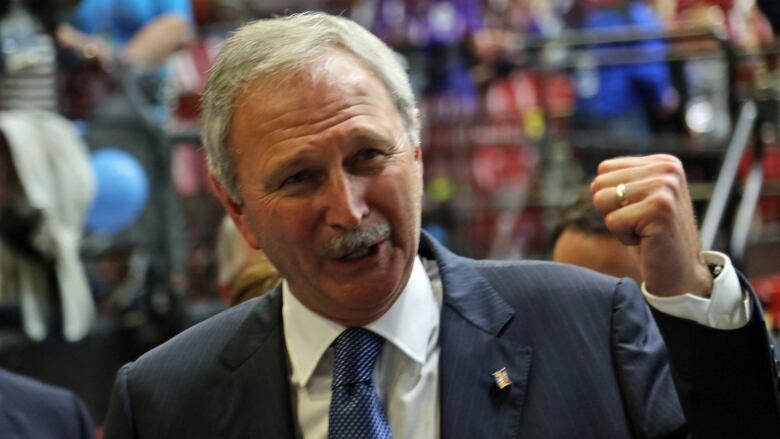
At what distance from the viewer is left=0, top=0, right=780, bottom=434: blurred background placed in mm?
4773

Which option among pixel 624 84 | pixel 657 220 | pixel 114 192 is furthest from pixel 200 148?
pixel 624 84

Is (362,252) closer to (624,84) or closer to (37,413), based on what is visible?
(37,413)

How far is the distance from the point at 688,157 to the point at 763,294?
6.46 feet

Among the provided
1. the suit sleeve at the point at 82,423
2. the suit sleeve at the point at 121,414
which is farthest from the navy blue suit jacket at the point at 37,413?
the suit sleeve at the point at 121,414

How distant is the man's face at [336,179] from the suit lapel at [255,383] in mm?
168

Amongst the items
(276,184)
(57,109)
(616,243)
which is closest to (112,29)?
(57,109)

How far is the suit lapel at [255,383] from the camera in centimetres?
192

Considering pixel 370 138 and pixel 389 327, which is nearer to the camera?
pixel 370 138

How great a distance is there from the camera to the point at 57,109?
509 centimetres

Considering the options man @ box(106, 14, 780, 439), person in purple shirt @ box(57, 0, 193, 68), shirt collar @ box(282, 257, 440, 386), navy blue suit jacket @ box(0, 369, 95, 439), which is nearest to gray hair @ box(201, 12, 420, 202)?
man @ box(106, 14, 780, 439)

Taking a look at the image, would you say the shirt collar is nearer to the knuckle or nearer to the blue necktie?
the blue necktie

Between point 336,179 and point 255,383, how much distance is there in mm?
411

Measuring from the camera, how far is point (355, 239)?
1.78m

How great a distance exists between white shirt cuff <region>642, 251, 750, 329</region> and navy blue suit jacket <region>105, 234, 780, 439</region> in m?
0.01
